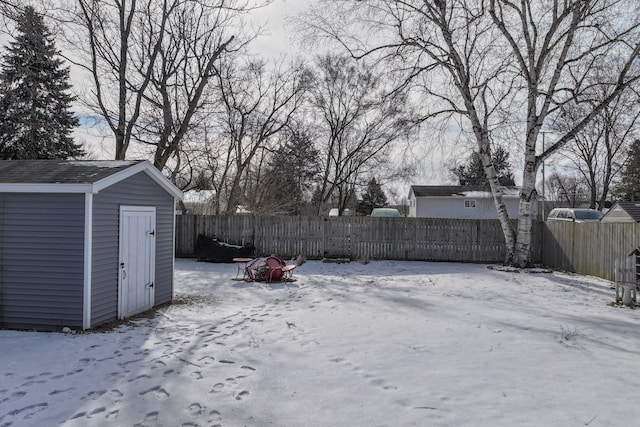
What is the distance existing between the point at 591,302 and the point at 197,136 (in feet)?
49.6

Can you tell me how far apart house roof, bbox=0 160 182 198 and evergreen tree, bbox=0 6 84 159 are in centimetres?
99

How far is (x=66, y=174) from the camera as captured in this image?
6504 mm

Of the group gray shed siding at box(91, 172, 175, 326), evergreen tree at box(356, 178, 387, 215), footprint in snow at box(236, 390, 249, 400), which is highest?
evergreen tree at box(356, 178, 387, 215)

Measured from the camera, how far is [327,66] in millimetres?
23016

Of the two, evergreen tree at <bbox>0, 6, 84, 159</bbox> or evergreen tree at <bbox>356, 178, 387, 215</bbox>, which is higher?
evergreen tree at <bbox>0, 6, 84, 159</bbox>

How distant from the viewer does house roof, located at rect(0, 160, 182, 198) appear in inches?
239

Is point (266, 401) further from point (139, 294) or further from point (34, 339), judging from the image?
point (139, 294)

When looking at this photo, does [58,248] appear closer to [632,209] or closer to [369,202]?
[632,209]

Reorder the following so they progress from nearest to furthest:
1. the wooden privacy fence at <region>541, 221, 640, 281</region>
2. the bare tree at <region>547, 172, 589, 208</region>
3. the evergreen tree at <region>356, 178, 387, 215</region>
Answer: the wooden privacy fence at <region>541, 221, 640, 281</region> < the evergreen tree at <region>356, 178, 387, 215</region> < the bare tree at <region>547, 172, 589, 208</region>

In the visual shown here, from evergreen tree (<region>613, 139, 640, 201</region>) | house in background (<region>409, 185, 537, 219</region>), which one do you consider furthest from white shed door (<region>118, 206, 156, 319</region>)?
evergreen tree (<region>613, 139, 640, 201</region>)

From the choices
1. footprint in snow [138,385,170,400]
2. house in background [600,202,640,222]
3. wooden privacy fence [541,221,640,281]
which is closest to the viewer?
footprint in snow [138,385,170,400]

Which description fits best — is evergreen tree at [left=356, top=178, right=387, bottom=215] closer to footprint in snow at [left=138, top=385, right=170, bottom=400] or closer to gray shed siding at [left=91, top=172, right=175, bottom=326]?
gray shed siding at [left=91, top=172, right=175, bottom=326]

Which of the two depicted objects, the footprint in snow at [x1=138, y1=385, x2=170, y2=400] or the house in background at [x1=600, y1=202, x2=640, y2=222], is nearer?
the footprint in snow at [x1=138, y1=385, x2=170, y2=400]

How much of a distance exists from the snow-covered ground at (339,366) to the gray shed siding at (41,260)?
399 mm
